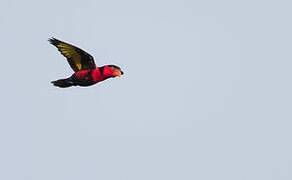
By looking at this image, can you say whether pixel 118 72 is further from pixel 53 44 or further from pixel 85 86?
pixel 53 44

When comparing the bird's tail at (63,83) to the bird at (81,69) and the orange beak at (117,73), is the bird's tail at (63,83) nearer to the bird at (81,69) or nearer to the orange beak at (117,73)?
the bird at (81,69)

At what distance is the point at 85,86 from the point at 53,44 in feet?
6.18

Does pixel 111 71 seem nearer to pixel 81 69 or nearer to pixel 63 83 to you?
pixel 81 69

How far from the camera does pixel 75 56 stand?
67.4 feet


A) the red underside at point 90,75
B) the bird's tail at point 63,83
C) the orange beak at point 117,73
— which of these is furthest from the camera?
the bird's tail at point 63,83

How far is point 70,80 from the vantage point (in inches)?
813

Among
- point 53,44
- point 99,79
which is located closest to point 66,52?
point 53,44

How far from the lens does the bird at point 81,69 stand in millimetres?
19391

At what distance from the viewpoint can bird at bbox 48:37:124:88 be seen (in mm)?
19391

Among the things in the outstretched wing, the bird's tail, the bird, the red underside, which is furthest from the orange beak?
the bird's tail

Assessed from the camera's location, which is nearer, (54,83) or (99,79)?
(99,79)

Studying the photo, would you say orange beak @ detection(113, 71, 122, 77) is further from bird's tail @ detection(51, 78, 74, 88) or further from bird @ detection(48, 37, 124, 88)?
bird's tail @ detection(51, 78, 74, 88)

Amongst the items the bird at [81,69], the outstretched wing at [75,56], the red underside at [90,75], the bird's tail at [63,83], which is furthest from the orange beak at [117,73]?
the bird's tail at [63,83]

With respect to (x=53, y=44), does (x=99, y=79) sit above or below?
below
